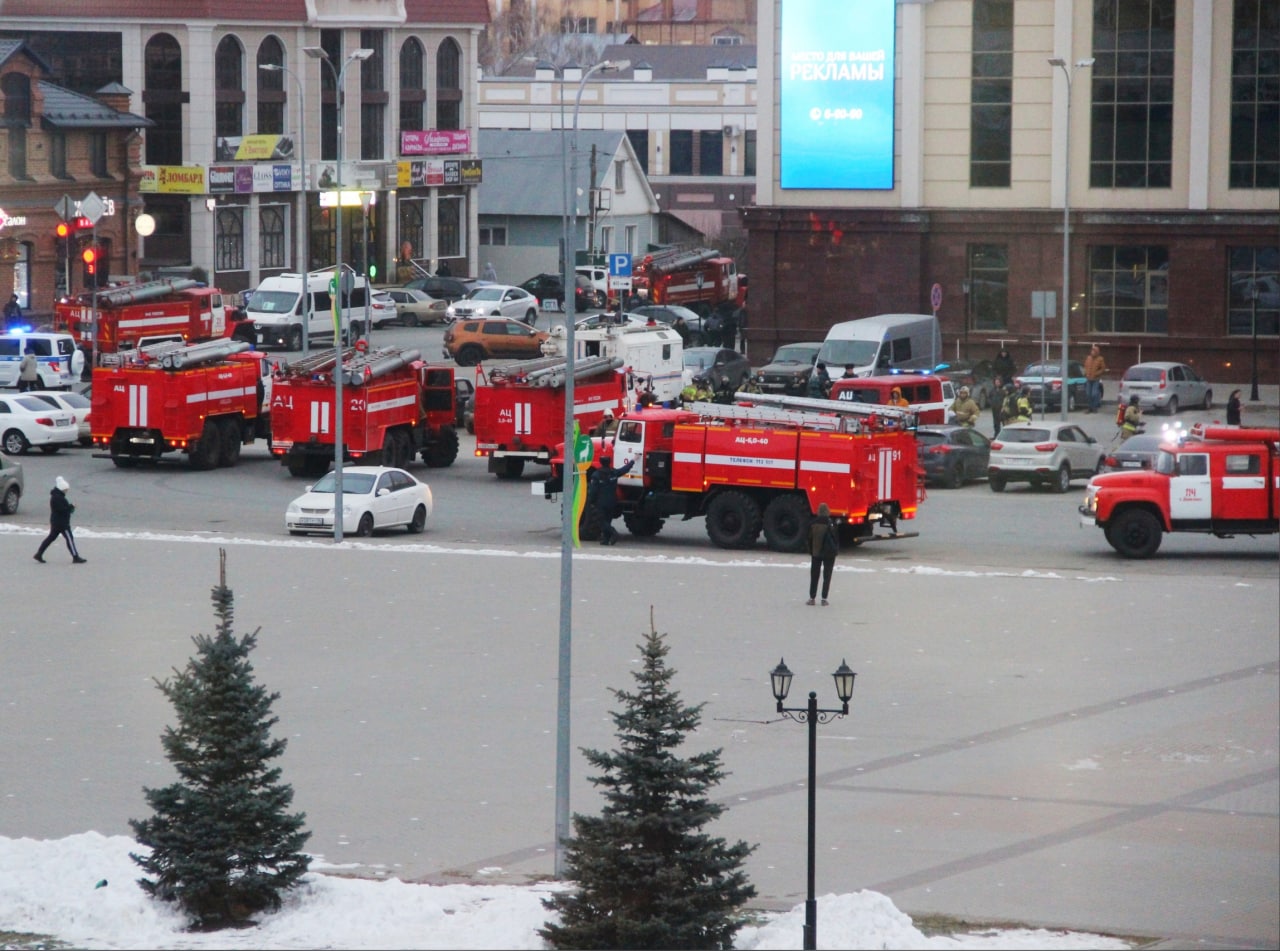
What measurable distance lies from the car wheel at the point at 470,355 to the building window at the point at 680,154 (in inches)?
1743

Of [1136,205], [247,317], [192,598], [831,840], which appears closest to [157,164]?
[247,317]

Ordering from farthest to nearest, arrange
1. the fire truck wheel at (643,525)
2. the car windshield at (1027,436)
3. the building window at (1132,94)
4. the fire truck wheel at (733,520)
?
the building window at (1132,94) → the car windshield at (1027,436) → the fire truck wheel at (643,525) → the fire truck wheel at (733,520)

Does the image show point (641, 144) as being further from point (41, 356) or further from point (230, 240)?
point (41, 356)

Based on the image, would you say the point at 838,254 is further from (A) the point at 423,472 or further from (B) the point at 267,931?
(B) the point at 267,931

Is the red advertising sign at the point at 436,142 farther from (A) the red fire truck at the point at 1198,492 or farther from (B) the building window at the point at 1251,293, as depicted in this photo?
(A) the red fire truck at the point at 1198,492

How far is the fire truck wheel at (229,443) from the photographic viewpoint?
42969mm

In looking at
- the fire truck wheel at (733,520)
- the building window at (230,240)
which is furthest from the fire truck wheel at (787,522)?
the building window at (230,240)

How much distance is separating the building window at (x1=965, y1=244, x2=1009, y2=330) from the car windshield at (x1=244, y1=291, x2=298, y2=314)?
19477 mm

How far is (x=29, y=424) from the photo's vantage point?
43.5 metres

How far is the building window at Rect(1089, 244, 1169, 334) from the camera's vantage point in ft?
188

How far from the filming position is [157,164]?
257 ft

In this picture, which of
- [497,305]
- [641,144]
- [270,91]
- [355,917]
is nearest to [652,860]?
[355,917]

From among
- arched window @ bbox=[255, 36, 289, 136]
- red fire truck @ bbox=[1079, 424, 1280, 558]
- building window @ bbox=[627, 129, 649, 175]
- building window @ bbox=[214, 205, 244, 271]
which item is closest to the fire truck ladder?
red fire truck @ bbox=[1079, 424, 1280, 558]

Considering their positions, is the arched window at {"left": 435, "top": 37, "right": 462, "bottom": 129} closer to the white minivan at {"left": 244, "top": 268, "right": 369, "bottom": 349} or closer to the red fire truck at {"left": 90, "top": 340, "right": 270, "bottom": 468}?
the white minivan at {"left": 244, "top": 268, "right": 369, "bottom": 349}
